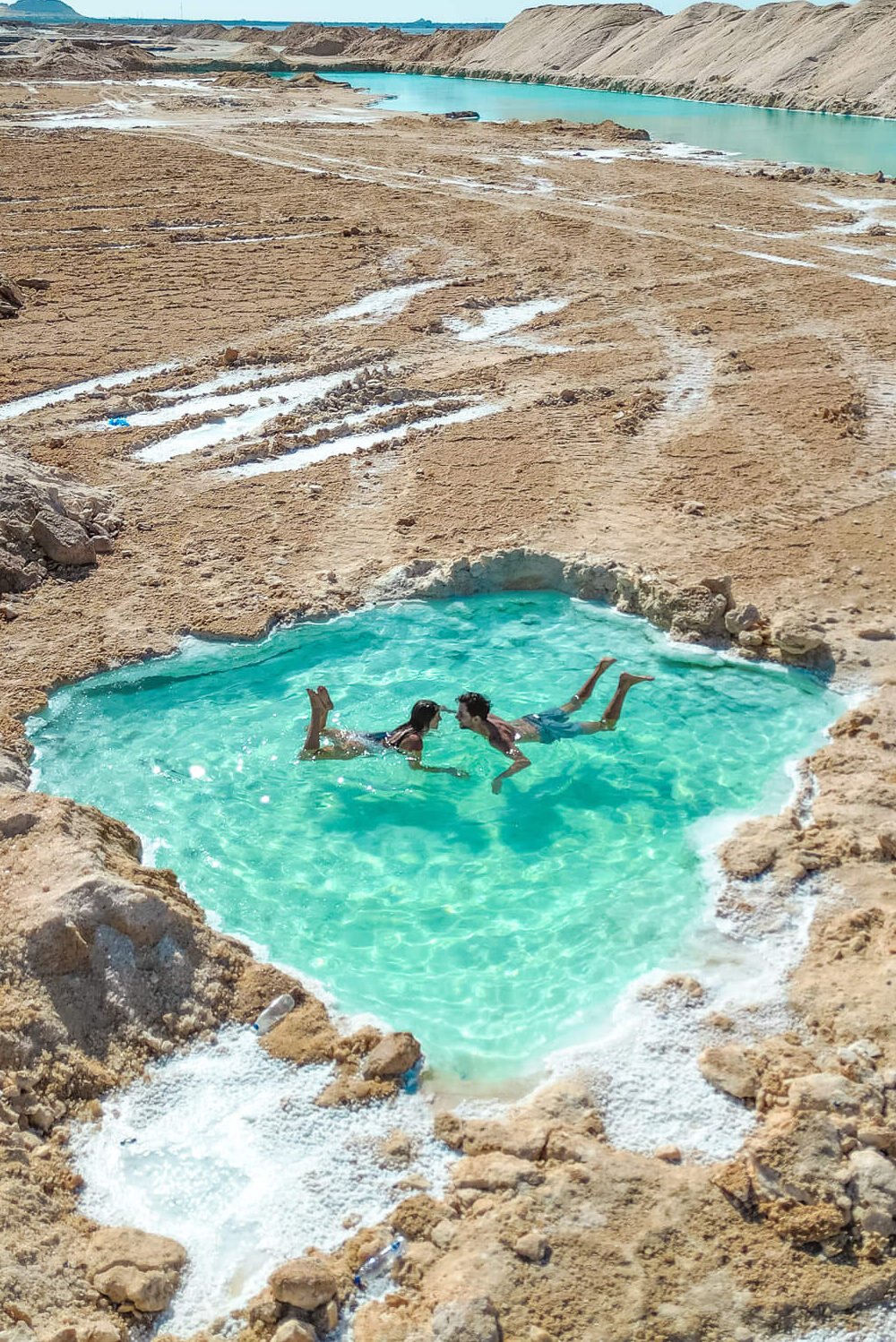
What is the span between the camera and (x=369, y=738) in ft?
26.4

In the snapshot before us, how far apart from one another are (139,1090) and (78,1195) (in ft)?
2.11

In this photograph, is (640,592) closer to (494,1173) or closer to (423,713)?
(423,713)

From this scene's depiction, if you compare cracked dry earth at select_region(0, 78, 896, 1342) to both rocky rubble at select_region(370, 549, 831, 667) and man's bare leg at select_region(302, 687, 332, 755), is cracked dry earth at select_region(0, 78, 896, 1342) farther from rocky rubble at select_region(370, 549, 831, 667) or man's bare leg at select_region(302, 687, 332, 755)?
man's bare leg at select_region(302, 687, 332, 755)

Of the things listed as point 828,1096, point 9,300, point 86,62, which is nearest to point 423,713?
point 828,1096

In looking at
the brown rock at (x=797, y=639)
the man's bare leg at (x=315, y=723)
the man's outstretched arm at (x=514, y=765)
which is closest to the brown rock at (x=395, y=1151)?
the man's outstretched arm at (x=514, y=765)

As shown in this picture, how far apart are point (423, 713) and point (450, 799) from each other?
0.73m

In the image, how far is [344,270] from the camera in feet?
65.2

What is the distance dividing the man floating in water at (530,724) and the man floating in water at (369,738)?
252mm

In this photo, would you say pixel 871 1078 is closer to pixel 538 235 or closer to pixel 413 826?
pixel 413 826

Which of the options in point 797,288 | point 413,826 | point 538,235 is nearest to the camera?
point 413,826

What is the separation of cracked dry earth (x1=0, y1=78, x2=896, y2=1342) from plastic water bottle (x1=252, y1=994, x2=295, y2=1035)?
0.32ft

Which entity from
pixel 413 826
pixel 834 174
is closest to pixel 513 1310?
pixel 413 826

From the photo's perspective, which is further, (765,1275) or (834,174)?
(834,174)

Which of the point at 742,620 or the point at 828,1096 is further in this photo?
the point at 742,620
